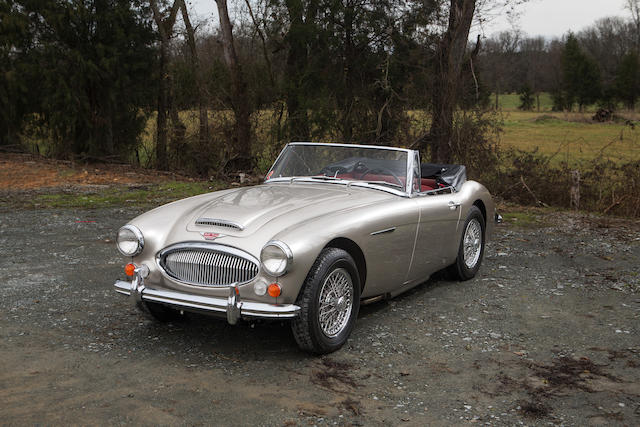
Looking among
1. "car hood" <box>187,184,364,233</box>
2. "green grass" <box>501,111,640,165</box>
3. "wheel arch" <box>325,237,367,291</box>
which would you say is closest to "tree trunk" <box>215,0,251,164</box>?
"green grass" <box>501,111,640,165</box>

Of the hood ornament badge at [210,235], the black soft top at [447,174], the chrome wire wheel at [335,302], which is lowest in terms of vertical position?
the chrome wire wheel at [335,302]

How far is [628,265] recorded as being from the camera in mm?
7531

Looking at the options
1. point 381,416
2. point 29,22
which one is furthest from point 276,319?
point 29,22

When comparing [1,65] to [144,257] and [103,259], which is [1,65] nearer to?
[103,259]

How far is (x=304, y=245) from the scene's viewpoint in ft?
14.1

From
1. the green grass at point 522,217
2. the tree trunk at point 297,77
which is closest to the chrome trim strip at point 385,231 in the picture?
the green grass at point 522,217

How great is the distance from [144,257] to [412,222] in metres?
2.23

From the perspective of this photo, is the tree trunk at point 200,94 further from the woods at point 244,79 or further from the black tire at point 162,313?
the black tire at point 162,313

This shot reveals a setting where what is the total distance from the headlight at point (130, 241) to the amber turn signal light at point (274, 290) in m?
1.15

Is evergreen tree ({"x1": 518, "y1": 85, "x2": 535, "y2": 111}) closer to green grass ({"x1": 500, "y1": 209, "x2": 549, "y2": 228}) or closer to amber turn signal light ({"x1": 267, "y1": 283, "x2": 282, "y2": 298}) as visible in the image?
green grass ({"x1": 500, "y1": 209, "x2": 549, "y2": 228})

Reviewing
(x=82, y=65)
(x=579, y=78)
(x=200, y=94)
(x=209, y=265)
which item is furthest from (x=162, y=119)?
(x=579, y=78)

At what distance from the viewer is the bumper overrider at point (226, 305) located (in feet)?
13.6

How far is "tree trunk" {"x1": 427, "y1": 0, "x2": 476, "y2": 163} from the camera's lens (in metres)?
13.4

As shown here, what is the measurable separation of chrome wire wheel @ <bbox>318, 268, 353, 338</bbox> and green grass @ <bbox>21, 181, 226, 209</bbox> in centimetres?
765
